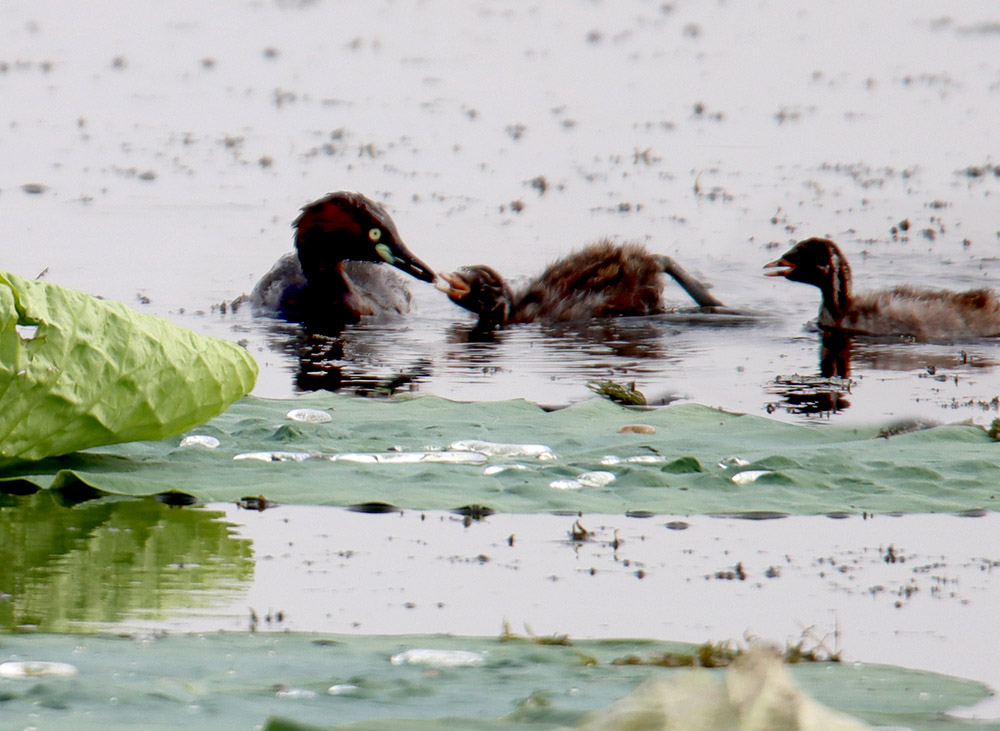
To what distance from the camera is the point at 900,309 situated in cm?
1123

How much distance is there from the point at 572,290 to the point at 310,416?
19.1 ft

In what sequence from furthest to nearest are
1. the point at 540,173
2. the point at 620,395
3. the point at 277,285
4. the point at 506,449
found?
1. the point at 540,173
2. the point at 277,285
3. the point at 620,395
4. the point at 506,449

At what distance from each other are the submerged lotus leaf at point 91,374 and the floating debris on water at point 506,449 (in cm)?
80

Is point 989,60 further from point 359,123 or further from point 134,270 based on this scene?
point 134,270

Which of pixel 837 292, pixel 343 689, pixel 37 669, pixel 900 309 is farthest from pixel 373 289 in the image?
pixel 343 689

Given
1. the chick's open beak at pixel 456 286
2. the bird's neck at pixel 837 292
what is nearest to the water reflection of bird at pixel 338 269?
the chick's open beak at pixel 456 286

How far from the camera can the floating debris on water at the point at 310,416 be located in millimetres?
6219

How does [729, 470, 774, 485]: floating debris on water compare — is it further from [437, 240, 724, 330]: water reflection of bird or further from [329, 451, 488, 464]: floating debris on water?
[437, 240, 724, 330]: water reflection of bird

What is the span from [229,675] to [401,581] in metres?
1.20

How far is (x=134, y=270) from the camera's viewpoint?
41.6 feet

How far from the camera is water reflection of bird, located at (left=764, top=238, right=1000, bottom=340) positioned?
11.0 m

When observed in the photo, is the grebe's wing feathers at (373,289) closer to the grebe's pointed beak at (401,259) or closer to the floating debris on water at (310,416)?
the grebe's pointed beak at (401,259)

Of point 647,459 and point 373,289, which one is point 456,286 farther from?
point 647,459

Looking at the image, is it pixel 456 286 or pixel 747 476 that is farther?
pixel 456 286
